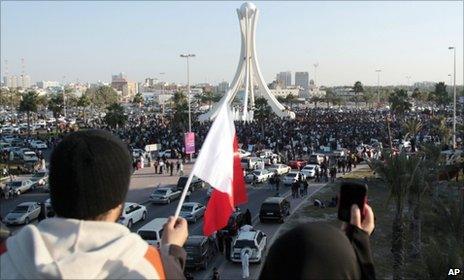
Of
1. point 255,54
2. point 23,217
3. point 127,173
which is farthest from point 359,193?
point 255,54

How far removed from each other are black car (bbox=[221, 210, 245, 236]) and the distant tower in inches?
1891

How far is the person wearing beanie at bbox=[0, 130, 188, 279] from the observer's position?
1590 millimetres

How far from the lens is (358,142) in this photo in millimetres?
48219

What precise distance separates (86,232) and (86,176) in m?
0.20

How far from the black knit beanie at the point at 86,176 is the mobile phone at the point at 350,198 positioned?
89 centimetres

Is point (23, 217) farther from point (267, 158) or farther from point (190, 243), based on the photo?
point (267, 158)

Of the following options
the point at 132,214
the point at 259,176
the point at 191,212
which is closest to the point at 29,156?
the point at 259,176

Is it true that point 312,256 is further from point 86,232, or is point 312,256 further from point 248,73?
point 248,73

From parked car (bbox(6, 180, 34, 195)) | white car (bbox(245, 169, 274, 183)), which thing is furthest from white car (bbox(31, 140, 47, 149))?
white car (bbox(245, 169, 274, 183))

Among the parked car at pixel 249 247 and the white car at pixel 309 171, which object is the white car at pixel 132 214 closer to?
the parked car at pixel 249 247

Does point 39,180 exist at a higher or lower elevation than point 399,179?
lower

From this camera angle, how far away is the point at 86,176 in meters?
1.77

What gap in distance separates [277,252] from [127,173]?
59cm

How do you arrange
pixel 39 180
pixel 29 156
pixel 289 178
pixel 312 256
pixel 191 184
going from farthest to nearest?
1. pixel 29 156
2. pixel 289 178
3. pixel 39 180
4. pixel 191 184
5. pixel 312 256
